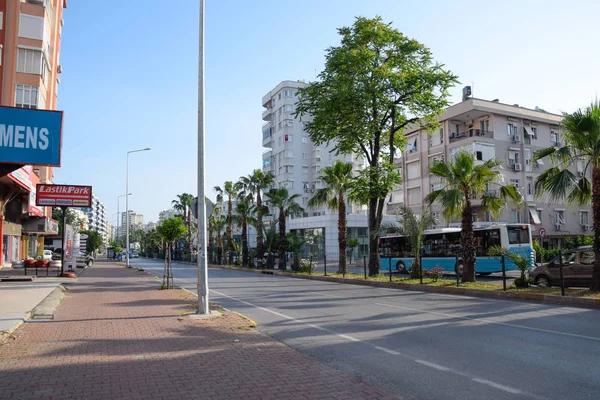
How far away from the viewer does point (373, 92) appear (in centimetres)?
2428

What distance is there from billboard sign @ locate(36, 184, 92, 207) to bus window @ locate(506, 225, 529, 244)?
24.1m

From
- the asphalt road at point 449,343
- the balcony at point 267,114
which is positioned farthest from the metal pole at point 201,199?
the balcony at point 267,114

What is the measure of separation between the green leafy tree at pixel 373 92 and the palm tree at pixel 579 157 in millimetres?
9277

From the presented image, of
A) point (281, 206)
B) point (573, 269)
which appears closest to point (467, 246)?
point (573, 269)

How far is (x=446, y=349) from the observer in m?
7.96

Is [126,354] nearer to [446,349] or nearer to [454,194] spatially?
[446,349]

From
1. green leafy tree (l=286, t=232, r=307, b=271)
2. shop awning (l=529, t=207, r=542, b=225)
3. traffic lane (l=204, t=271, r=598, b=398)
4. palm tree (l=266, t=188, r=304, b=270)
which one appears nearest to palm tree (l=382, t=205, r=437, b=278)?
traffic lane (l=204, t=271, r=598, b=398)

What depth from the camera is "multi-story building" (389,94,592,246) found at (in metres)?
44.7

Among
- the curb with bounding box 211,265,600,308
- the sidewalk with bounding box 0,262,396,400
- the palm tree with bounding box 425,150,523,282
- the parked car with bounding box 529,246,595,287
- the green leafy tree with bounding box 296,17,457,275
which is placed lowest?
the curb with bounding box 211,265,600,308

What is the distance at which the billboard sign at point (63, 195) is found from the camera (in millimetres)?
26844

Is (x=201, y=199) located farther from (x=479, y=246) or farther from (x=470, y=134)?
(x=470, y=134)

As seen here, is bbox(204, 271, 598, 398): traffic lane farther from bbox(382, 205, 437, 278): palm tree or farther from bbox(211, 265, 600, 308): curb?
bbox(382, 205, 437, 278): palm tree

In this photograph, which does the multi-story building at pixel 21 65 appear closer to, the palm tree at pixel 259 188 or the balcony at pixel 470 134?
the palm tree at pixel 259 188

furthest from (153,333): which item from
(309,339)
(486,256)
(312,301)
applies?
(486,256)
